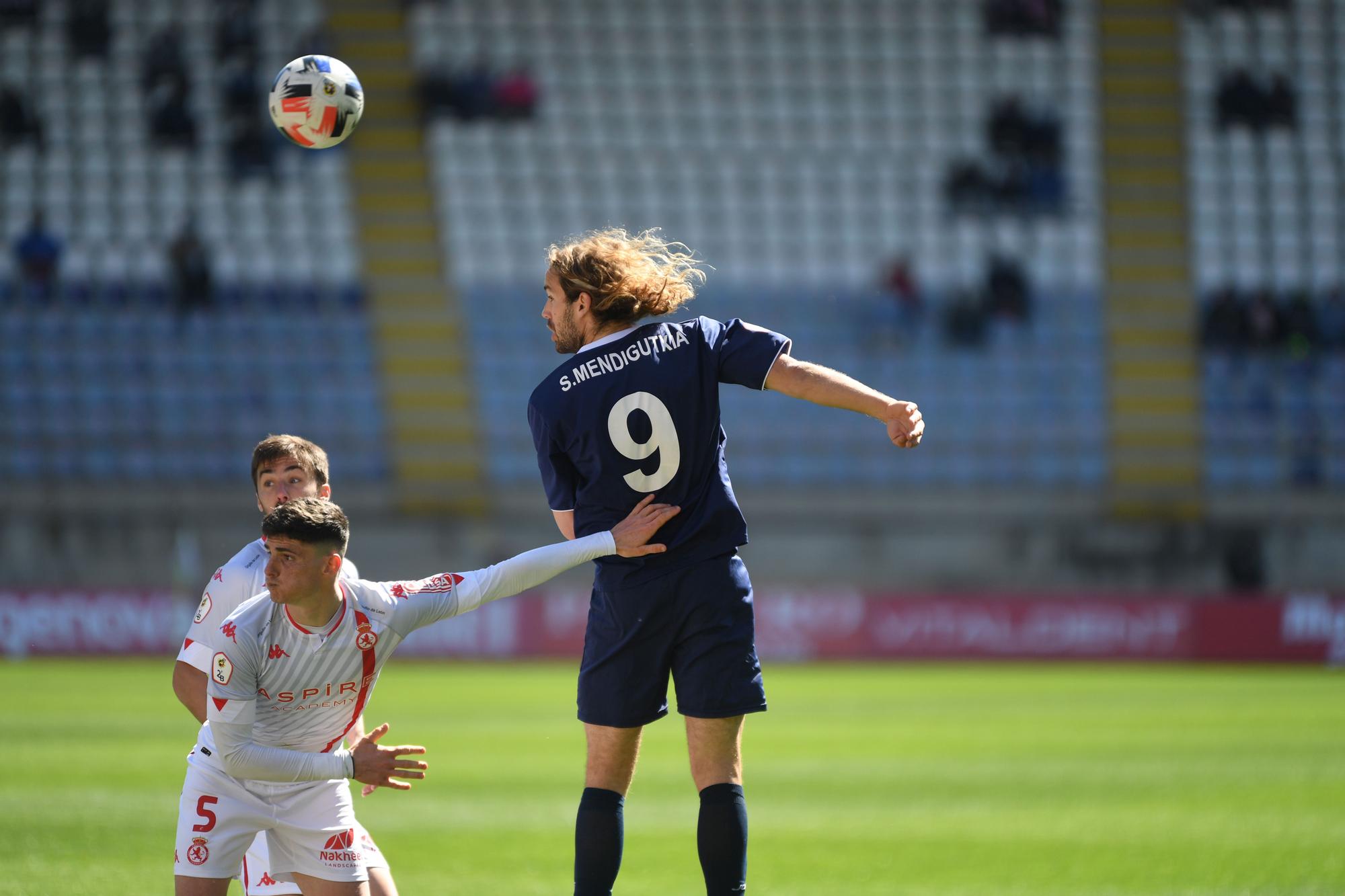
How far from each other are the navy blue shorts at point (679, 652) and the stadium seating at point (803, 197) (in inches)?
647

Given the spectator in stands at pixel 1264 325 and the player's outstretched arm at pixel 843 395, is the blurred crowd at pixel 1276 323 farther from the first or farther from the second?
the player's outstretched arm at pixel 843 395

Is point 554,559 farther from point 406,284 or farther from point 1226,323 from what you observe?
point 1226,323

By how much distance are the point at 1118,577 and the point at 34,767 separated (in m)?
14.1

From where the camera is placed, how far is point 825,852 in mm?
7141

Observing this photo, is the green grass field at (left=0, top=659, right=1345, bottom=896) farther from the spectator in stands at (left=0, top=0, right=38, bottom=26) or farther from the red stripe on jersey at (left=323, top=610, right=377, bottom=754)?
the spectator in stands at (left=0, top=0, right=38, bottom=26)

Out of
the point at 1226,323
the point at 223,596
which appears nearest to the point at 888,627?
the point at 1226,323

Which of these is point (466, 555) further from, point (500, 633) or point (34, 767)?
point (34, 767)

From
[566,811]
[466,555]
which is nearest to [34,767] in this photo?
[566,811]

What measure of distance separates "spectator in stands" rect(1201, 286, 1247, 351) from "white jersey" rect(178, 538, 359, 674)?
19.6 meters

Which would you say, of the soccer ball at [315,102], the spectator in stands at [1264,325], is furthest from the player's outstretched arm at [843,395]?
the spectator in stands at [1264,325]

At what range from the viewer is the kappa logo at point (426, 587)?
14.8 feet

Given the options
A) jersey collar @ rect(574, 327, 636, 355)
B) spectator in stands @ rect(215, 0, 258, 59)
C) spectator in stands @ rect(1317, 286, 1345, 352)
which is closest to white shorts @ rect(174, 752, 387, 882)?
jersey collar @ rect(574, 327, 636, 355)

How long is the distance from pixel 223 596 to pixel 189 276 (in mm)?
18579

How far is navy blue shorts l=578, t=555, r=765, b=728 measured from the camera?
445 centimetres
